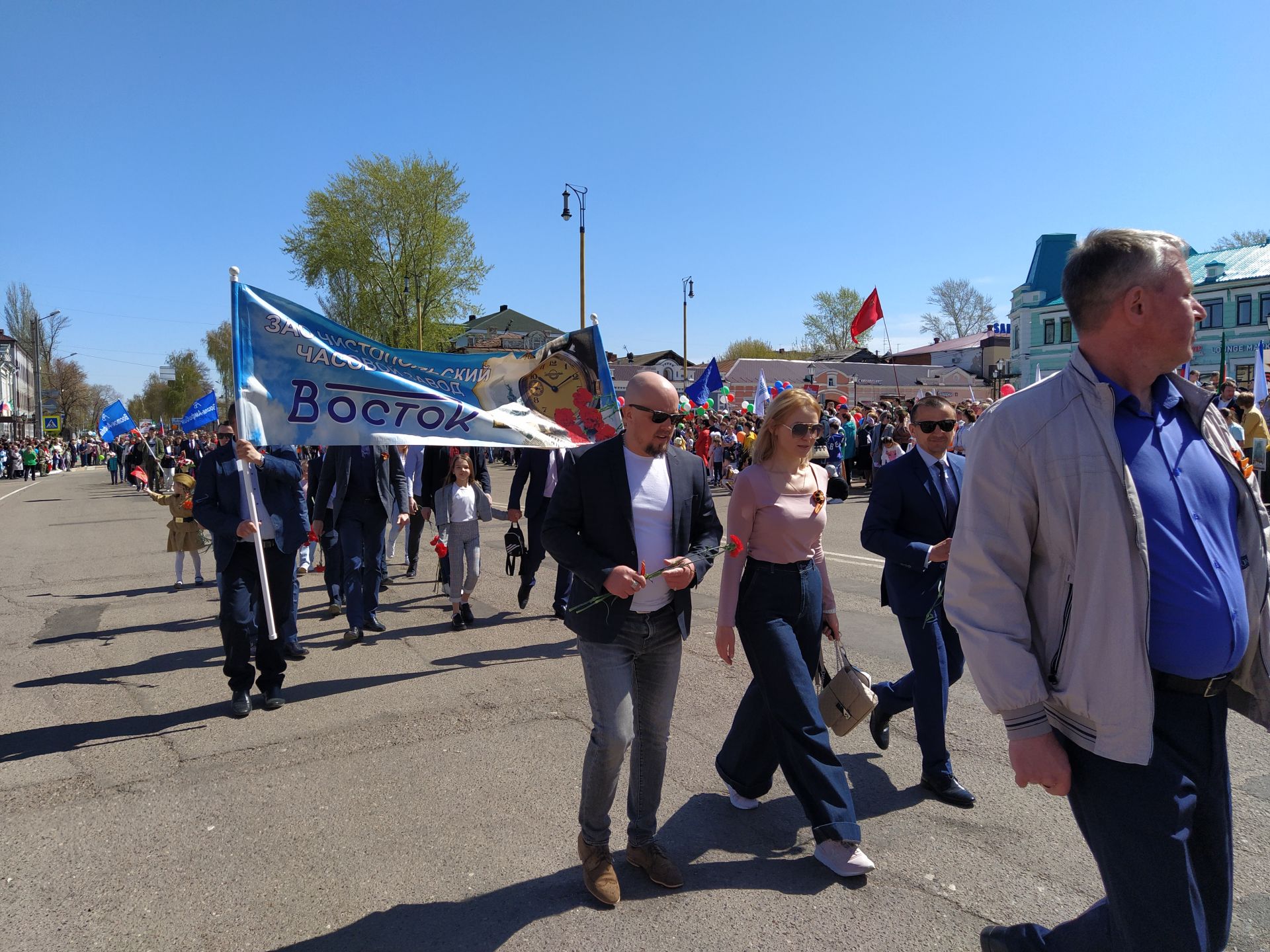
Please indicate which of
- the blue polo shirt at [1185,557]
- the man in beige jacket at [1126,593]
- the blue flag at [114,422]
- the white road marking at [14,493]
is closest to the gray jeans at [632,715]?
the man in beige jacket at [1126,593]

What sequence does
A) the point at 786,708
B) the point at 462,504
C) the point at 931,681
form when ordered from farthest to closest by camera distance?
1. the point at 462,504
2. the point at 931,681
3. the point at 786,708

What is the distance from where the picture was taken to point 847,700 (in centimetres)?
383

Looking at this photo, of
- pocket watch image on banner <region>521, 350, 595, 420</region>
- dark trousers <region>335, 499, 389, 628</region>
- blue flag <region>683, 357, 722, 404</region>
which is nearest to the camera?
pocket watch image on banner <region>521, 350, 595, 420</region>

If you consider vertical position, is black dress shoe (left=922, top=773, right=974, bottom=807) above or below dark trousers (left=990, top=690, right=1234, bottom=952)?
below

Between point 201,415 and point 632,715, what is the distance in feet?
66.6

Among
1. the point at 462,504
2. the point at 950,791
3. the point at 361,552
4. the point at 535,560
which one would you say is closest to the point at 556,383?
the point at 462,504

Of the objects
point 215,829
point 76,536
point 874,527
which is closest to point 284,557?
point 215,829

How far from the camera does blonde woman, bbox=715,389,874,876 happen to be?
135 inches

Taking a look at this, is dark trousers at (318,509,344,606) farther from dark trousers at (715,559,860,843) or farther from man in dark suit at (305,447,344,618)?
dark trousers at (715,559,860,843)

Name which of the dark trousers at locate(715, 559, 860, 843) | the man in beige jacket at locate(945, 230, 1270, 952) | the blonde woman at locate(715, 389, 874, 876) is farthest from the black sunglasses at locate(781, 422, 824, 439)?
the man in beige jacket at locate(945, 230, 1270, 952)

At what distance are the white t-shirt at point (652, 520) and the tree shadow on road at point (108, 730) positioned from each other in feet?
→ 11.5

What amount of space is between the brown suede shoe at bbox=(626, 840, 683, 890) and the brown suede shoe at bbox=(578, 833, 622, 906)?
12cm

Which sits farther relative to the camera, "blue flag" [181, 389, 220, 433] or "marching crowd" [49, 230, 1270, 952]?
"blue flag" [181, 389, 220, 433]

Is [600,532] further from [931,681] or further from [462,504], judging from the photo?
[462,504]
